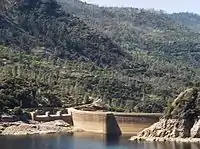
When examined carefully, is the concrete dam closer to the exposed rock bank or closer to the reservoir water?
the exposed rock bank

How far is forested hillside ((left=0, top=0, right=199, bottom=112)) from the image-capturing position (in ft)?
349

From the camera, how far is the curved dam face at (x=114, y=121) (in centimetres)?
8850

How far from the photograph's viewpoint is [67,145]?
77.6 meters

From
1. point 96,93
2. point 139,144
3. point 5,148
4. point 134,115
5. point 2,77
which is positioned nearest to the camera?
point 5,148

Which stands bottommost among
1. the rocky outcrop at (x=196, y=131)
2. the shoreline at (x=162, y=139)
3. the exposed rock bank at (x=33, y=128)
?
the exposed rock bank at (x=33, y=128)

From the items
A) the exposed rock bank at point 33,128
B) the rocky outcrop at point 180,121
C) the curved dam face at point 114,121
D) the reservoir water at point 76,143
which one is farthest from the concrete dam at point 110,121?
the reservoir water at point 76,143

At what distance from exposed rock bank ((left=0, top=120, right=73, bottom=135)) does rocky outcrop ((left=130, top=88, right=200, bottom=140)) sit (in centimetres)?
1338

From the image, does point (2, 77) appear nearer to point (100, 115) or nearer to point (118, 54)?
point (100, 115)

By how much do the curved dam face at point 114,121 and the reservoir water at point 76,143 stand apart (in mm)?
3457

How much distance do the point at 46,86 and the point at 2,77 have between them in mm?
9091

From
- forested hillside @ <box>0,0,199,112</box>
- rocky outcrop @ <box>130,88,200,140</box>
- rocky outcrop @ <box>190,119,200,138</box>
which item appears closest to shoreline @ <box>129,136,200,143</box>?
rocky outcrop @ <box>130,88,200,140</box>

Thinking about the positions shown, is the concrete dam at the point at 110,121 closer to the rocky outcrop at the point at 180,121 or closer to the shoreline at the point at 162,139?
the rocky outcrop at the point at 180,121

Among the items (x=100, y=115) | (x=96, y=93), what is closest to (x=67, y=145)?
(x=100, y=115)

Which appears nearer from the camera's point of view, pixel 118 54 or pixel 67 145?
pixel 67 145
